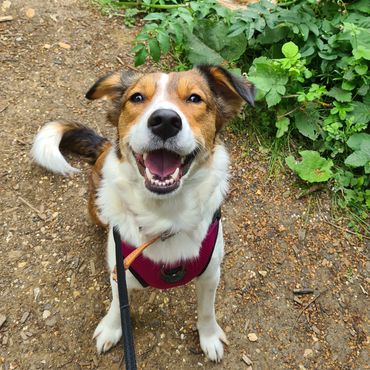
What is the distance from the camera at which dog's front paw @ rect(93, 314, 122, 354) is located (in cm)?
269

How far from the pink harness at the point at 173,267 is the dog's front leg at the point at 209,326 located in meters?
0.26

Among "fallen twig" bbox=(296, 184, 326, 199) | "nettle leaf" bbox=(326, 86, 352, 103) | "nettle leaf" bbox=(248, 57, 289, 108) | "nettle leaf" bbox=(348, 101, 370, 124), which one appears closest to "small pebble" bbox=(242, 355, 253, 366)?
"fallen twig" bbox=(296, 184, 326, 199)

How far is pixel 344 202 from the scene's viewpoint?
3.56 m

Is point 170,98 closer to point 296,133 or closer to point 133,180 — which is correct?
point 133,180

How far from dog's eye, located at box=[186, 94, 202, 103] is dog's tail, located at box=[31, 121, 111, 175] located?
1093 mm

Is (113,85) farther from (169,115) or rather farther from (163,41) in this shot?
(163,41)

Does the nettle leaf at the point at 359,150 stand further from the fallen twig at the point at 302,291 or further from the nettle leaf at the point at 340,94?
the fallen twig at the point at 302,291

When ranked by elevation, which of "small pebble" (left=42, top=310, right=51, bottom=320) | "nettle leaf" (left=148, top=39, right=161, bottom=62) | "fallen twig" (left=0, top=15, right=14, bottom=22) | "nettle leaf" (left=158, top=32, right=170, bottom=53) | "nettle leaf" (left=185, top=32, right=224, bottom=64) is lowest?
"small pebble" (left=42, top=310, right=51, bottom=320)

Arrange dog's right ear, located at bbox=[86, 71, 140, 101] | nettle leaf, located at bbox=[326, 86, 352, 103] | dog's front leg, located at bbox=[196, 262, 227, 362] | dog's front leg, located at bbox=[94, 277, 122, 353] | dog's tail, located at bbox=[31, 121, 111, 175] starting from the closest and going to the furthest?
dog's right ear, located at bbox=[86, 71, 140, 101], dog's front leg, located at bbox=[196, 262, 227, 362], dog's front leg, located at bbox=[94, 277, 122, 353], dog's tail, located at bbox=[31, 121, 111, 175], nettle leaf, located at bbox=[326, 86, 352, 103]

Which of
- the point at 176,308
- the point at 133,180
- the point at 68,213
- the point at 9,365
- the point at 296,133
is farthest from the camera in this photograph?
the point at 296,133

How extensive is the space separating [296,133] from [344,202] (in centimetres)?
79

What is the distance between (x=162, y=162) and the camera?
1.98 m

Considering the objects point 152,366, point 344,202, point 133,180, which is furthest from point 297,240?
point 133,180

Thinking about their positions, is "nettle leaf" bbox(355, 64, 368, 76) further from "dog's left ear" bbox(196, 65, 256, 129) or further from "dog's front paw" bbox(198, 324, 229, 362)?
"dog's front paw" bbox(198, 324, 229, 362)
